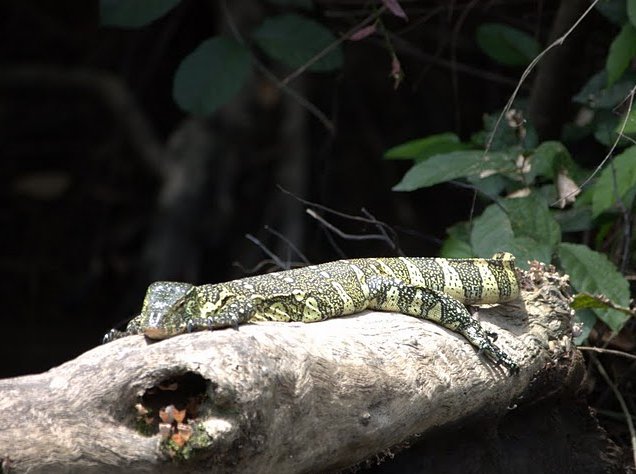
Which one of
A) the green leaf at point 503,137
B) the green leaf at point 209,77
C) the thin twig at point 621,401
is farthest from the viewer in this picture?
the green leaf at point 209,77

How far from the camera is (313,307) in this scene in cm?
408

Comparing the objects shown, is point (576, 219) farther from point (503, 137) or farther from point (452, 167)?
point (452, 167)

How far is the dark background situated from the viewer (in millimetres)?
8320

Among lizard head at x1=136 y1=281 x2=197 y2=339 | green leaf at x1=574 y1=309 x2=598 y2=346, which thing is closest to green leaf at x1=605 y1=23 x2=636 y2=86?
green leaf at x1=574 y1=309 x2=598 y2=346

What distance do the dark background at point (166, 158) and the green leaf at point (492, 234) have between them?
223 cm

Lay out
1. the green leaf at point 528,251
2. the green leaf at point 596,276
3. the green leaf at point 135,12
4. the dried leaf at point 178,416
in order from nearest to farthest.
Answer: the dried leaf at point 178,416
the green leaf at point 596,276
the green leaf at point 528,251
the green leaf at point 135,12

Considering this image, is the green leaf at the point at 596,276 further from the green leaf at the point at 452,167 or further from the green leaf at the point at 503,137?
the green leaf at the point at 503,137

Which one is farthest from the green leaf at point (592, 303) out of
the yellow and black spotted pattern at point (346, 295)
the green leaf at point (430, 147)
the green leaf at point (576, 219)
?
the green leaf at point (430, 147)

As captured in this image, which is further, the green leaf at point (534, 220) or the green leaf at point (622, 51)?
the green leaf at point (622, 51)

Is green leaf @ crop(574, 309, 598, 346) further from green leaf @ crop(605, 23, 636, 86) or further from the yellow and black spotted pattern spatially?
green leaf @ crop(605, 23, 636, 86)

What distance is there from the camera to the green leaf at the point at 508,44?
5844 mm

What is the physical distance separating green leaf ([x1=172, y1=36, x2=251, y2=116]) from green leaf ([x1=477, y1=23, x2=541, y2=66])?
1.34 meters

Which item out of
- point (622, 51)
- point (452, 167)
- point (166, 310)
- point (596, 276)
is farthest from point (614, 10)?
point (166, 310)

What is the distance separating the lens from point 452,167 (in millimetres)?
5008
